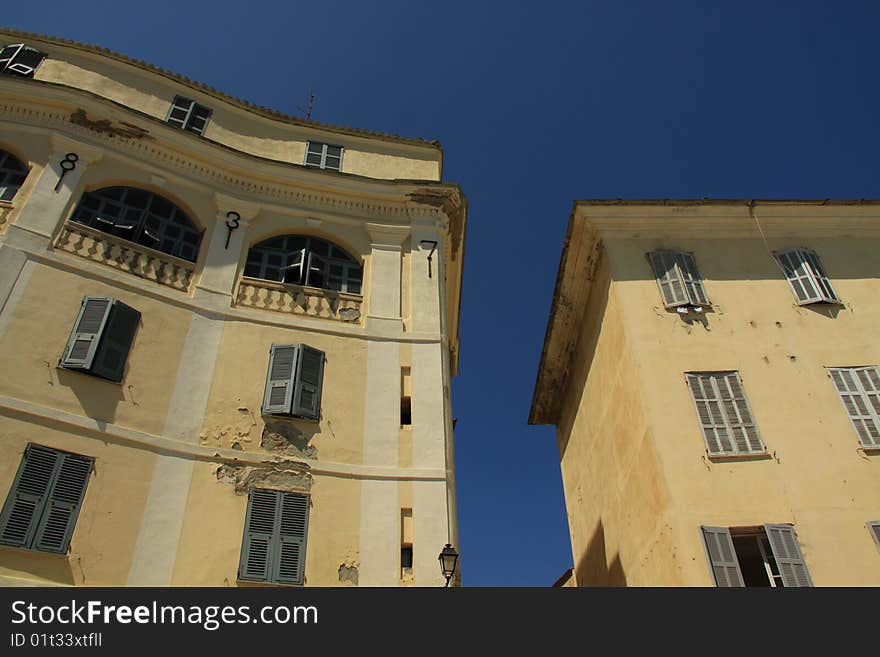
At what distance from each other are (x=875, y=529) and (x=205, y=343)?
11369 mm

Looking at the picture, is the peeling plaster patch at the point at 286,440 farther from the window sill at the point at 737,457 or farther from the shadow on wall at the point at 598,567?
the shadow on wall at the point at 598,567

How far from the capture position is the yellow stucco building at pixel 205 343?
8852 mm

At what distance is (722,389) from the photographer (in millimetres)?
12234

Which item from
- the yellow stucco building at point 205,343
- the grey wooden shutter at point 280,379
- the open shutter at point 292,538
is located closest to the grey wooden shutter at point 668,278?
the yellow stucco building at point 205,343

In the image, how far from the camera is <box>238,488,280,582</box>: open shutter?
8.83 meters

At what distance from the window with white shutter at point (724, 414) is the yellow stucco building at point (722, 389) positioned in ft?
0.09

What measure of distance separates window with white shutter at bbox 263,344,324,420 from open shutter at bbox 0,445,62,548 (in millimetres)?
3067

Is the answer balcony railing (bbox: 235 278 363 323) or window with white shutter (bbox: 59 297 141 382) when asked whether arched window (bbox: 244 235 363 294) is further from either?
window with white shutter (bbox: 59 297 141 382)

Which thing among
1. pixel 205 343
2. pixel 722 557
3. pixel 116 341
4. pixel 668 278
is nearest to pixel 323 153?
pixel 205 343

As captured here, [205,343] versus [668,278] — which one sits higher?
[668,278]

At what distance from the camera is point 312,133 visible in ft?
52.7

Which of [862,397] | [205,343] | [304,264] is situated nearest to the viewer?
[205,343]

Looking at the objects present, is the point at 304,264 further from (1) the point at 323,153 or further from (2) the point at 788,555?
(2) the point at 788,555

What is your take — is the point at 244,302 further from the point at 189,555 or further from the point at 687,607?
the point at 687,607
